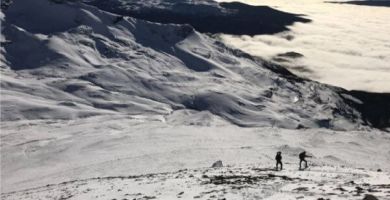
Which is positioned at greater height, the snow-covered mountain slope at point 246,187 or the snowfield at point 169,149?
the snow-covered mountain slope at point 246,187

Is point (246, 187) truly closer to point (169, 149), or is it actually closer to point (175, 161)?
point (175, 161)

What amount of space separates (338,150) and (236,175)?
299ft

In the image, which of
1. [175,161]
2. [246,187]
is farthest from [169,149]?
[246,187]

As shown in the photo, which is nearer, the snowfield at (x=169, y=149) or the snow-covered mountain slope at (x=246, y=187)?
the snow-covered mountain slope at (x=246, y=187)

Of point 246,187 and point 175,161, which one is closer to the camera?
point 246,187

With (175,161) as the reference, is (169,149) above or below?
below

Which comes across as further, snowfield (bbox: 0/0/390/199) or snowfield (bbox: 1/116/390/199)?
snowfield (bbox: 0/0/390/199)

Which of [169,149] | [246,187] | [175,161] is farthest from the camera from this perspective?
[169,149]

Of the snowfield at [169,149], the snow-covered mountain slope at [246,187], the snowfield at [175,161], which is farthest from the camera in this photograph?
the snowfield at [169,149]

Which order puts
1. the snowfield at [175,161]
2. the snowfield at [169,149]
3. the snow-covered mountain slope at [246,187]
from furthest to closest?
1. the snowfield at [169,149]
2. the snowfield at [175,161]
3. the snow-covered mountain slope at [246,187]

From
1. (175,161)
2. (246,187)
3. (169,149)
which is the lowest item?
(169,149)

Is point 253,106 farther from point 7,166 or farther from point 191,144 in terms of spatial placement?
point 7,166

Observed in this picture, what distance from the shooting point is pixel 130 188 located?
4188 centimetres

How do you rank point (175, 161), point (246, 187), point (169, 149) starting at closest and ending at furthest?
point (246, 187) → point (175, 161) → point (169, 149)
